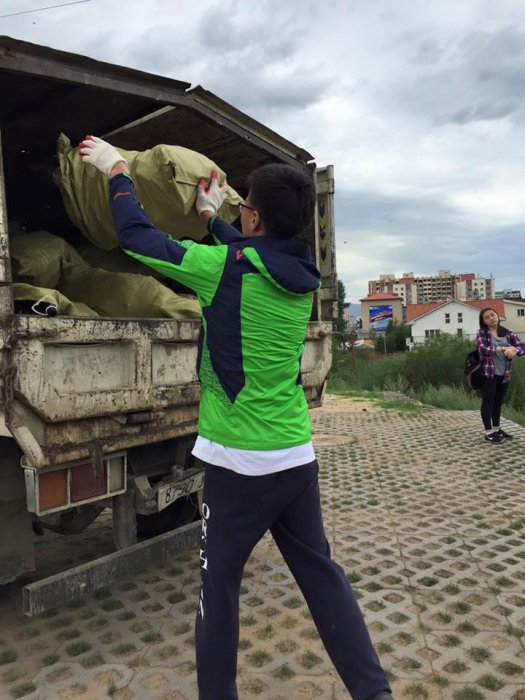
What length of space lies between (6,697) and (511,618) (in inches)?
90.0

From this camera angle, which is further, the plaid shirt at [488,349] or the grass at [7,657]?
the plaid shirt at [488,349]

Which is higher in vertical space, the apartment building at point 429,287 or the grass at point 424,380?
the apartment building at point 429,287

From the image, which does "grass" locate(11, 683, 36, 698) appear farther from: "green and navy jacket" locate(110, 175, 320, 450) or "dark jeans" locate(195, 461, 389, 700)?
"green and navy jacket" locate(110, 175, 320, 450)

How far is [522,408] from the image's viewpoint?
12.9 metres

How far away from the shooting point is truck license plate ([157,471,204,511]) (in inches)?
117

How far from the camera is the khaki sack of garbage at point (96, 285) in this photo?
304 cm

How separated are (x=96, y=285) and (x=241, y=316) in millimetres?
1592

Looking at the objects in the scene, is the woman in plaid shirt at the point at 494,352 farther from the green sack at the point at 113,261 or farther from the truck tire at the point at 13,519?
the truck tire at the point at 13,519

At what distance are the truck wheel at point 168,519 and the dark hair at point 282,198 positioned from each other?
7.37 feet

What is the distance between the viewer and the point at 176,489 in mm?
3090

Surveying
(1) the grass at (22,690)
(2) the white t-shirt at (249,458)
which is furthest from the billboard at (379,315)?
(2) the white t-shirt at (249,458)

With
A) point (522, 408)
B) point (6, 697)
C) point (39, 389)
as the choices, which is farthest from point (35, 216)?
point (522, 408)

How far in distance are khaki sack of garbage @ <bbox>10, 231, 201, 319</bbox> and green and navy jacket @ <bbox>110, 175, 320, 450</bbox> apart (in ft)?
3.82

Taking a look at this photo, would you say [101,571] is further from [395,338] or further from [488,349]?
[395,338]
